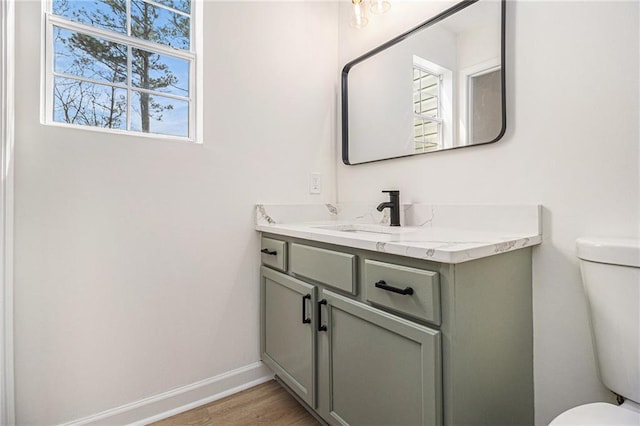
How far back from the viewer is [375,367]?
3.52 feet

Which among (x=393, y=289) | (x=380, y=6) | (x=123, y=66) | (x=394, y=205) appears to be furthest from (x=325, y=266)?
(x=380, y=6)

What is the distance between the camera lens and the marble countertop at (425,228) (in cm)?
93

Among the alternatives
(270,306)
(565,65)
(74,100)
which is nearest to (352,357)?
(270,306)

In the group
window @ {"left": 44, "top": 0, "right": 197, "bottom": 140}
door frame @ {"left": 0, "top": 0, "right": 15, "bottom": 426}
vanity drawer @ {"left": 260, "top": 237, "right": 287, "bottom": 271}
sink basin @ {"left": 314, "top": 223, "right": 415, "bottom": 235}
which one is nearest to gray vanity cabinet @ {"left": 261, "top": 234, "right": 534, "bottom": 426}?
vanity drawer @ {"left": 260, "top": 237, "right": 287, "bottom": 271}

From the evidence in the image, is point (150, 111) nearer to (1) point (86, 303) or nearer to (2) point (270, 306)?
(1) point (86, 303)

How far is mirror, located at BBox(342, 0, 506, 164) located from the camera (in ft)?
4.26

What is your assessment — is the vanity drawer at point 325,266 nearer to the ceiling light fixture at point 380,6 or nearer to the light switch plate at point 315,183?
the light switch plate at point 315,183

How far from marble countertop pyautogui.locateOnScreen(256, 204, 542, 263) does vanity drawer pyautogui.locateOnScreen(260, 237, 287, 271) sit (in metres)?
0.07

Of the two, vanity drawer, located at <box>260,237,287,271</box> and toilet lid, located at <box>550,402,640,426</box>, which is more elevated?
vanity drawer, located at <box>260,237,287,271</box>

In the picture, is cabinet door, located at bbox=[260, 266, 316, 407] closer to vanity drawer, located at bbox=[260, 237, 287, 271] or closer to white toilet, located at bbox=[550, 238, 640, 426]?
vanity drawer, located at bbox=[260, 237, 287, 271]

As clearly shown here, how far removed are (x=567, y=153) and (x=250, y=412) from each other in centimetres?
173

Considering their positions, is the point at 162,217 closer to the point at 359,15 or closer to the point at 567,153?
the point at 359,15

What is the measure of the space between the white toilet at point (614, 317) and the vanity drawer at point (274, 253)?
1.14m

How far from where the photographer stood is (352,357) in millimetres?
1165
